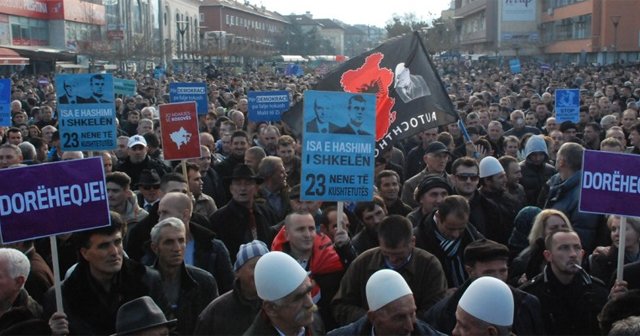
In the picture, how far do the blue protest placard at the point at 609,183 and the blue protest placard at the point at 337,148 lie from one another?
1.70 meters

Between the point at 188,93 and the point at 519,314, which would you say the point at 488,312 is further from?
the point at 188,93

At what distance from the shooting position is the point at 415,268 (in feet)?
18.3

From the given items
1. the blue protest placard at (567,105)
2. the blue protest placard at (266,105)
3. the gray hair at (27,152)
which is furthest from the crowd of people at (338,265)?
the blue protest placard at (266,105)

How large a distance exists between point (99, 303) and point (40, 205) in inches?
28.8

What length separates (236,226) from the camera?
7535mm

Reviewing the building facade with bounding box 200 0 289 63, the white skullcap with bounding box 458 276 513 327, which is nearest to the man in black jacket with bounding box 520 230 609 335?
the white skullcap with bounding box 458 276 513 327

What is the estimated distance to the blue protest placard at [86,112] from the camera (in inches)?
394

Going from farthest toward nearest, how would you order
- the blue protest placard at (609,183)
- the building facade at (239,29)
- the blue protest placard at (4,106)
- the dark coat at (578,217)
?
the building facade at (239,29), the blue protest placard at (4,106), the dark coat at (578,217), the blue protest placard at (609,183)

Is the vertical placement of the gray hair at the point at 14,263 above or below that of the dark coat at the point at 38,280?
above

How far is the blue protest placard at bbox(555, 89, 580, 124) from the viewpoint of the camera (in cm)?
1545

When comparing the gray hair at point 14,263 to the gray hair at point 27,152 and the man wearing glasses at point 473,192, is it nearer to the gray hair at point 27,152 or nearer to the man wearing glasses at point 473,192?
the man wearing glasses at point 473,192

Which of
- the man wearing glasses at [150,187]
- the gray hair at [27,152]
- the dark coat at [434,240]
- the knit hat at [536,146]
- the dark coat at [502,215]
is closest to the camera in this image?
the dark coat at [434,240]

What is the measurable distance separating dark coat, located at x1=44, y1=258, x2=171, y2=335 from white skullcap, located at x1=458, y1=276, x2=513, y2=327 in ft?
7.10

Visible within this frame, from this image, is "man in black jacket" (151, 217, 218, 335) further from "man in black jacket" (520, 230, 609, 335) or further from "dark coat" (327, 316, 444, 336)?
"man in black jacket" (520, 230, 609, 335)
